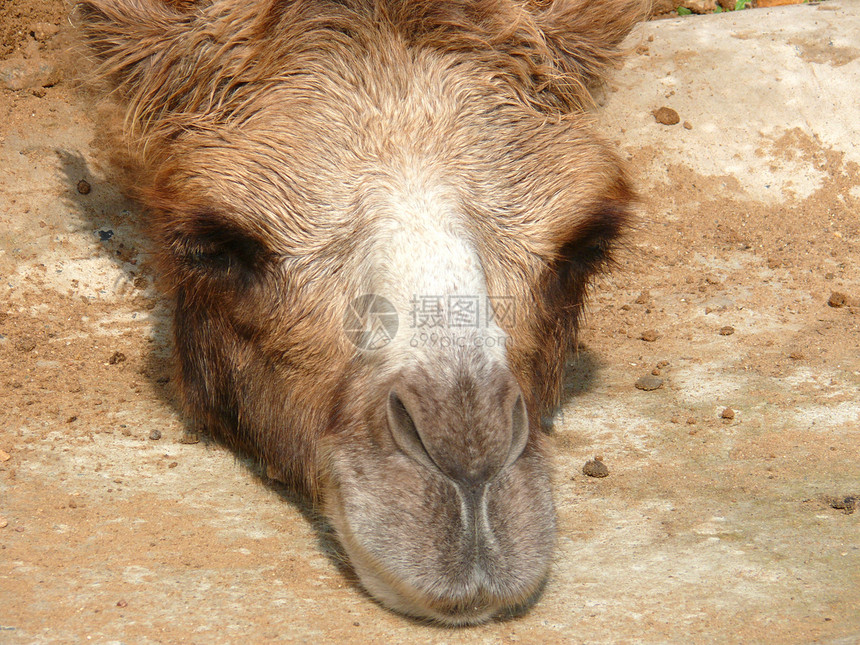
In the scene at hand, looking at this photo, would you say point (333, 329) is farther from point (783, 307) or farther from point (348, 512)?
point (783, 307)

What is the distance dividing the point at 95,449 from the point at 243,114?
179 centimetres

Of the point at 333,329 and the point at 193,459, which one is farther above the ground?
the point at 333,329

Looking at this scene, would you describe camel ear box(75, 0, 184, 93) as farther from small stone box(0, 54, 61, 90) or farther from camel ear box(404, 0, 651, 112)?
small stone box(0, 54, 61, 90)

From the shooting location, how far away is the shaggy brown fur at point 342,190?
3318 millimetres

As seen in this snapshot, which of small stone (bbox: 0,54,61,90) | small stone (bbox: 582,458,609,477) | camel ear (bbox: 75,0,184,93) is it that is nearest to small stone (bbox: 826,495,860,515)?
small stone (bbox: 582,458,609,477)

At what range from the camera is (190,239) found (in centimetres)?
368

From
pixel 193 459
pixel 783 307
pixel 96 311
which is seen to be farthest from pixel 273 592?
pixel 783 307

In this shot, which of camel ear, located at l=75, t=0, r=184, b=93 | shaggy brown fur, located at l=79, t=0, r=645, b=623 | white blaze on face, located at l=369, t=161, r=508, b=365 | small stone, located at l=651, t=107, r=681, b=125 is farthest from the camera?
small stone, located at l=651, t=107, r=681, b=125

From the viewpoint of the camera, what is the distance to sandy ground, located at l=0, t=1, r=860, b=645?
3279mm

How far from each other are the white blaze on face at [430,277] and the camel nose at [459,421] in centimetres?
11

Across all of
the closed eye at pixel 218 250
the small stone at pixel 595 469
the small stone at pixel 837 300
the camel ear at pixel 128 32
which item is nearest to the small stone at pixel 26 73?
the camel ear at pixel 128 32

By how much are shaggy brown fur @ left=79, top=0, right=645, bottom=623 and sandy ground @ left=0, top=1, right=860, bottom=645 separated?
42cm

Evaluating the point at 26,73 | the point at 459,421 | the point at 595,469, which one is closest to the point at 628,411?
the point at 595,469

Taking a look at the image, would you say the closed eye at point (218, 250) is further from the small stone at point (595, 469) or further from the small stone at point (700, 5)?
the small stone at point (700, 5)
